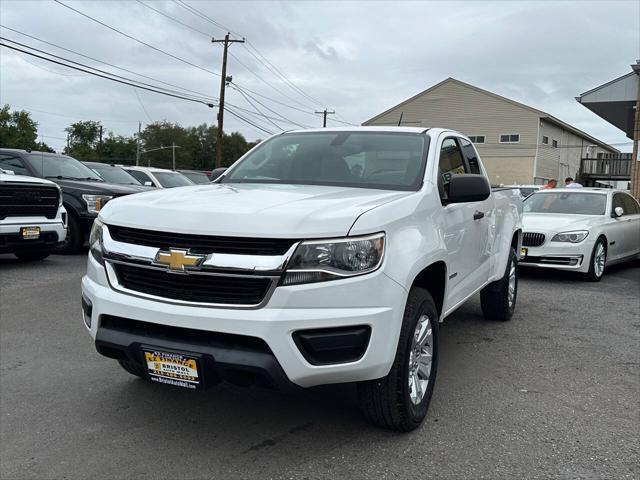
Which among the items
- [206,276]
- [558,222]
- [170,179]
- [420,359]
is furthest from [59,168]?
[420,359]

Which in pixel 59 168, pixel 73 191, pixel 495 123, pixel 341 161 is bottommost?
pixel 73 191

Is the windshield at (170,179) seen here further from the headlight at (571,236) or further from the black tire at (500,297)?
the black tire at (500,297)

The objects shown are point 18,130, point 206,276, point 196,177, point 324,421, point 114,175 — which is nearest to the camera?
point 206,276

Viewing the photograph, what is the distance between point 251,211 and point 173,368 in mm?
875

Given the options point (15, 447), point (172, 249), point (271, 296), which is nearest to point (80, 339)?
point (15, 447)

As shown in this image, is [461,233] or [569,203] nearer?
[461,233]

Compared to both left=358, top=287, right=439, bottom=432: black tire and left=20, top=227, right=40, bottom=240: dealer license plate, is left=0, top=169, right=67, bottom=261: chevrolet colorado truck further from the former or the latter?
left=358, top=287, right=439, bottom=432: black tire

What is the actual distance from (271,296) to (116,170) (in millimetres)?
11320

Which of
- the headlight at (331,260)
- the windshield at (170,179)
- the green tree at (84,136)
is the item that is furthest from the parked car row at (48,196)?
the green tree at (84,136)

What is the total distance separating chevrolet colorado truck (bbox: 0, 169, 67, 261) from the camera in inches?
333

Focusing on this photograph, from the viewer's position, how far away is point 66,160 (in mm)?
11477

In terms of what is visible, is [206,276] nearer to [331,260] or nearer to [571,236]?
[331,260]

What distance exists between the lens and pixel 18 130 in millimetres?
76250

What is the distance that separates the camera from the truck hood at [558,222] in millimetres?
9016
